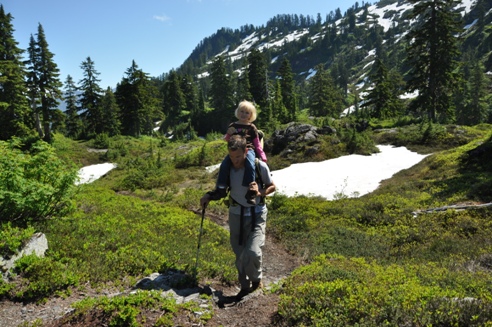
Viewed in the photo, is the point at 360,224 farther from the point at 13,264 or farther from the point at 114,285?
the point at 13,264

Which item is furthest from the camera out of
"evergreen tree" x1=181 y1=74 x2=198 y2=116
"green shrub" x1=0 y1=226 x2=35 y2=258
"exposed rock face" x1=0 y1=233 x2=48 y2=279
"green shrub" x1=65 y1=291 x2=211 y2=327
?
"evergreen tree" x1=181 y1=74 x2=198 y2=116

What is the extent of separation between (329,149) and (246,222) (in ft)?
65.3

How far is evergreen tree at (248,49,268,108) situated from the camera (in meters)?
64.3


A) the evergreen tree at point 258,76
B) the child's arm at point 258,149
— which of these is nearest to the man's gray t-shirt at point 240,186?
the child's arm at point 258,149

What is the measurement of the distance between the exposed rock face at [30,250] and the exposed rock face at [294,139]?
65.4 feet

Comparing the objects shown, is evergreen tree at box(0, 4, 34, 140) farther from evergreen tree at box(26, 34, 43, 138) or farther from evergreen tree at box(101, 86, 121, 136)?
evergreen tree at box(101, 86, 121, 136)

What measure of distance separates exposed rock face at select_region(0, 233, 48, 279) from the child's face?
15.1 ft

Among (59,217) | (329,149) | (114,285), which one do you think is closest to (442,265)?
(114,285)

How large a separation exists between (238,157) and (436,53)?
33261mm

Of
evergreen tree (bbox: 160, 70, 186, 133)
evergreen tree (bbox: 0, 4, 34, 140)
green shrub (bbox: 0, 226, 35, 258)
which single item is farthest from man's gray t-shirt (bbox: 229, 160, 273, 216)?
evergreen tree (bbox: 160, 70, 186, 133)

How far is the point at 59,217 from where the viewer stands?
7.82 meters

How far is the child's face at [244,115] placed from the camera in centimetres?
550

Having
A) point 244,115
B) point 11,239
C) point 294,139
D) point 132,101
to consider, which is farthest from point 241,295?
point 132,101

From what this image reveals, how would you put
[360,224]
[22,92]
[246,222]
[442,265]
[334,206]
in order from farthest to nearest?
[22,92], [334,206], [360,224], [442,265], [246,222]
